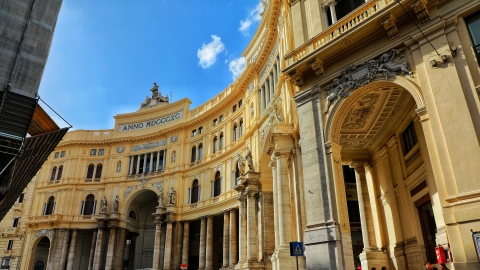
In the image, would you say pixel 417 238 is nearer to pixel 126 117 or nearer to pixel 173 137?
pixel 173 137

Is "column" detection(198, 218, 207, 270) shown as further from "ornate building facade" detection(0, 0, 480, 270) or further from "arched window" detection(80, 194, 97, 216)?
"arched window" detection(80, 194, 97, 216)

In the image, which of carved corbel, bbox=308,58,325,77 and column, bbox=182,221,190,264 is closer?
carved corbel, bbox=308,58,325,77

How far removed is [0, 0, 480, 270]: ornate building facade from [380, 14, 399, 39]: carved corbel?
0.16 ft

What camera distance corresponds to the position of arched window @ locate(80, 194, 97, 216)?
4438 cm

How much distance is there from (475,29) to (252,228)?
67.1 ft

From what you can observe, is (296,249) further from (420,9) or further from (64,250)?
(64,250)

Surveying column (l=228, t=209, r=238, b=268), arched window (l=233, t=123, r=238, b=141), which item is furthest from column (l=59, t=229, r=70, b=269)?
arched window (l=233, t=123, r=238, b=141)

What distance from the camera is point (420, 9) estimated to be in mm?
11578

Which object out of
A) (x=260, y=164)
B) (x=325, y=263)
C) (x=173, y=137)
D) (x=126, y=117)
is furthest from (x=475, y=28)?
(x=126, y=117)

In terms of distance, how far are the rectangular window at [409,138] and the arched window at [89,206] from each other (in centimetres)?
3871

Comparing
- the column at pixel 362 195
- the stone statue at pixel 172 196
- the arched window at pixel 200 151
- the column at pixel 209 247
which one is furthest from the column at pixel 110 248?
the column at pixel 362 195

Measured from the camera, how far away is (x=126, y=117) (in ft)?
158

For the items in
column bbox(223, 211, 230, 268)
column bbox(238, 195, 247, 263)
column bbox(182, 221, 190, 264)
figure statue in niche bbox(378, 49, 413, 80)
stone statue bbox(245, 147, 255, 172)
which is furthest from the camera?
column bbox(182, 221, 190, 264)

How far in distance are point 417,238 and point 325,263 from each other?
6.04 metres
